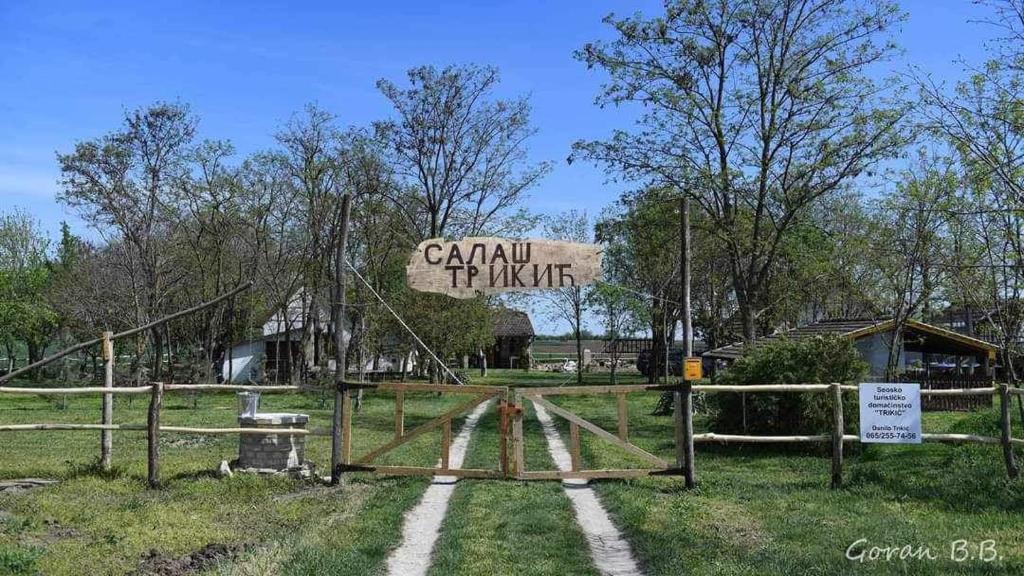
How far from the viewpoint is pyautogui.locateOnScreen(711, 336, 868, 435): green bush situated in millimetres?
14516

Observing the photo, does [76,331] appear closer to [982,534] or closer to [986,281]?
[986,281]

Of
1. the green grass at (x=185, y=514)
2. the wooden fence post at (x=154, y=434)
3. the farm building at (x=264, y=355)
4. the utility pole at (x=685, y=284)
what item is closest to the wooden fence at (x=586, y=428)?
the wooden fence post at (x=154, y=434)

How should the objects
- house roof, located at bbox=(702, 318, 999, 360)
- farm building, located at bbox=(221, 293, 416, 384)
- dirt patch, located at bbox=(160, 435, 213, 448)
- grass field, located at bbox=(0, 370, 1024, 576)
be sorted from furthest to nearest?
farm building, located at bbox=(221, 293, 416, 384) < house roof, located at bbox=(702, 318, 999, 360) < dirt patch, located at bbox=(160, 435, 213, 448) < grass field, located at bbox=(0, 370, 1024, 576)

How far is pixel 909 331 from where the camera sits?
27.5 metres

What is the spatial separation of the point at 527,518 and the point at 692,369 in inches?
106

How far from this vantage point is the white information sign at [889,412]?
33.6 ft

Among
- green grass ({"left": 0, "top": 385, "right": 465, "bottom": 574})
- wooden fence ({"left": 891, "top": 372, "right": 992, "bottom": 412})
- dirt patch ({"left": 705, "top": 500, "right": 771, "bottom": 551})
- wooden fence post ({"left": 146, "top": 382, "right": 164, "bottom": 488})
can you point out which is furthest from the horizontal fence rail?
wooden fence ({"left": 891, "top": 372, "right": 992, "bottom": 412})

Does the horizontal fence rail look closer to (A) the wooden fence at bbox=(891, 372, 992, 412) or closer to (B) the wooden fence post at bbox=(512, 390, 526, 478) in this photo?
(B) the wooden fence post at bbox=(512, 390, 526, 478)

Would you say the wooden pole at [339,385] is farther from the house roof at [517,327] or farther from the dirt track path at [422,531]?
the house roof at [517,327]

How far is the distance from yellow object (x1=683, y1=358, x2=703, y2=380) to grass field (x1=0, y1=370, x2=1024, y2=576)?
133cm

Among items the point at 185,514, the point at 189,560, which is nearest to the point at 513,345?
the point at 185,514

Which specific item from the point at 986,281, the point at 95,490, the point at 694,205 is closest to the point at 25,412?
the point at 95,490

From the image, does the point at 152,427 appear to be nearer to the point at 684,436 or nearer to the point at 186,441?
the point at 186,441

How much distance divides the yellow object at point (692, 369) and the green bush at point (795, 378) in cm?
530
